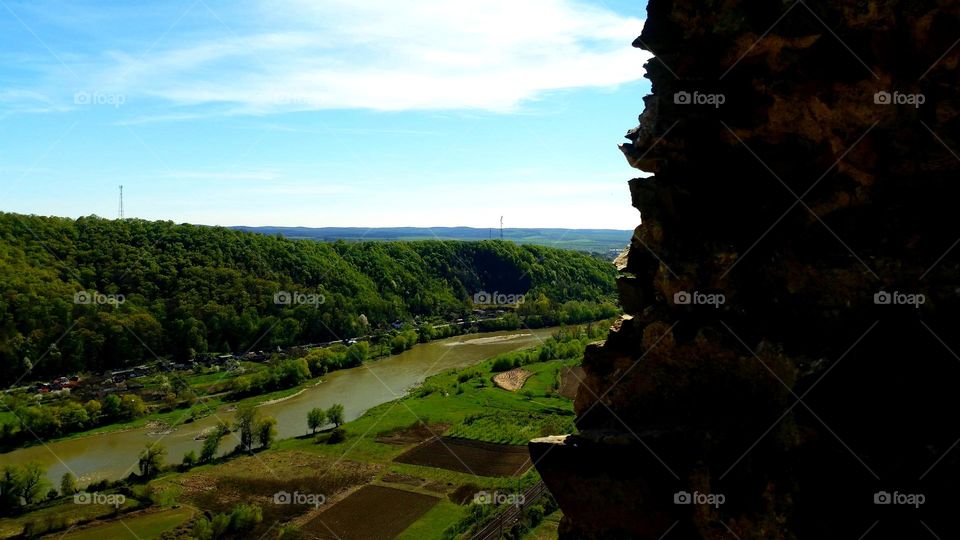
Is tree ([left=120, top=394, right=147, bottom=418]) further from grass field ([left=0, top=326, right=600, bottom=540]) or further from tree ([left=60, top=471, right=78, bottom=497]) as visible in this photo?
tree ([left=60, top=471, right=78, bottom=497])

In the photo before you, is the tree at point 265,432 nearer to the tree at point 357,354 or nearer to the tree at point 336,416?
the tree at point 336,416

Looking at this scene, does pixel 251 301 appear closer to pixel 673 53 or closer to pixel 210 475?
pixel 210 475

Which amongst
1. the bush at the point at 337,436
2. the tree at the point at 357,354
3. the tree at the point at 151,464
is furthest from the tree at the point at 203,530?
the tree at the point at 357,354

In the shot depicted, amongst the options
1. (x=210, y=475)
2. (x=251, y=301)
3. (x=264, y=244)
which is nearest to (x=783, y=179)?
(x=210, y=475)

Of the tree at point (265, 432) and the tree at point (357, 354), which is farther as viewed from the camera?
the tree at point (357, 354)

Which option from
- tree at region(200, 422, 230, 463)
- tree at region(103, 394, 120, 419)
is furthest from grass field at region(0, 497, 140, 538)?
tree at region(103, 394, 120, 419)

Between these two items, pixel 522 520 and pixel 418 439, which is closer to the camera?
pixel 522 520
